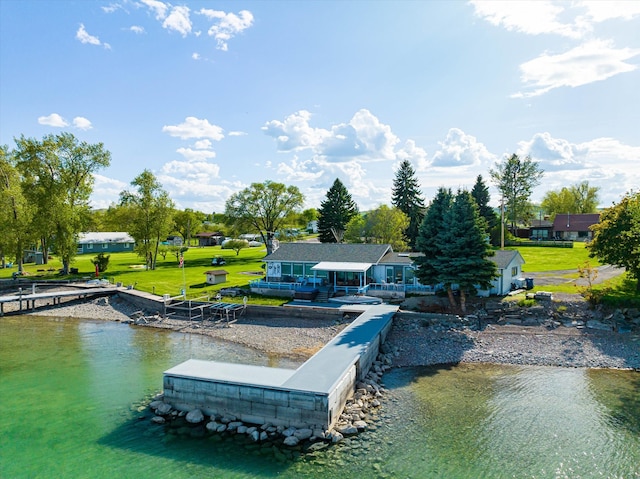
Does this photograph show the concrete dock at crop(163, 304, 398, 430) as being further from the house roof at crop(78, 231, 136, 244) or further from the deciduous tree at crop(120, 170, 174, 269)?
the house roof at crop(78, 231, 136, 244)

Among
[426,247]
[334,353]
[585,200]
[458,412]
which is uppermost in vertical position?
[585,200]

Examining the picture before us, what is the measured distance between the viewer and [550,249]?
5238 cm

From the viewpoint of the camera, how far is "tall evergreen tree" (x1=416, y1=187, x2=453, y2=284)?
25516mm

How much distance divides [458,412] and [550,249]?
44021 mm

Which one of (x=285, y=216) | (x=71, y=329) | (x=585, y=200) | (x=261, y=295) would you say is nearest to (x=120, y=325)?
(x=71, y=329)

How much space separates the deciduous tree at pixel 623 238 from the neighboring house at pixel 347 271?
505 cm

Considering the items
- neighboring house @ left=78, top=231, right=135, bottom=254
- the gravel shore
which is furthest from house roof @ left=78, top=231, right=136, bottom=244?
the gravel shore

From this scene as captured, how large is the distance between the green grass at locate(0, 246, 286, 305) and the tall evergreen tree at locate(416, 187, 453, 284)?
9.85 meters

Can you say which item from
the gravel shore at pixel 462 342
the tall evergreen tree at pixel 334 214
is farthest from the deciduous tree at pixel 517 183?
the gravel shore at pixel 462 342

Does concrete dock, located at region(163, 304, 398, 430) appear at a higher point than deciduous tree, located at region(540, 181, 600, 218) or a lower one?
lower

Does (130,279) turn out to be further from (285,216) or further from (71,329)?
(285,216)

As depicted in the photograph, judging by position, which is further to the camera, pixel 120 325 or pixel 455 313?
pixel 120 325

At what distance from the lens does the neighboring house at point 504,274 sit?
91.6 feet

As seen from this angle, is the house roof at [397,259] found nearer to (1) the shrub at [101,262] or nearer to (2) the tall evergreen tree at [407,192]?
(2) the tall evergreen tree at [407,192]
